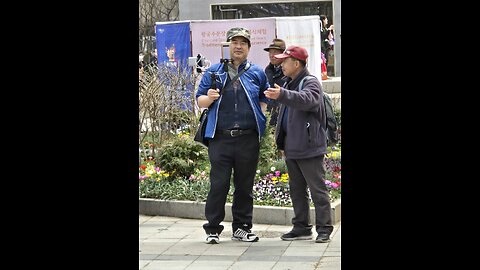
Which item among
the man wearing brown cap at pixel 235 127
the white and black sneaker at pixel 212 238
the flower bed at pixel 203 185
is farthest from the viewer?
the flower bed at pixel 203 185

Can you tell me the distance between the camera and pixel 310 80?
7922 mm

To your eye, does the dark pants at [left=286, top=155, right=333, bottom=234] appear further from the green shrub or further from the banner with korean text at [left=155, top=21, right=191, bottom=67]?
the banner with korean text at [left=155, top=21, right=191, bottom=67]

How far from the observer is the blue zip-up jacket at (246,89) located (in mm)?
7941

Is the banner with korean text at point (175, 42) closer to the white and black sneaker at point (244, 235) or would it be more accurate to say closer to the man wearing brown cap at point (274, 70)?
the man wearing brown cap at point (274, 70)

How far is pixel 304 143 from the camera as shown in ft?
25.9

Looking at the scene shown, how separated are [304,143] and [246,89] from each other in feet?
2.30

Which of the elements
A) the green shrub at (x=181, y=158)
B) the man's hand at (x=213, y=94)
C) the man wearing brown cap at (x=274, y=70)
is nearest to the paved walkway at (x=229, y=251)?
the green shrub at (x=181, y=158)

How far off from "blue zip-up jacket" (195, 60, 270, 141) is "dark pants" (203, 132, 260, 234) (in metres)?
0.11

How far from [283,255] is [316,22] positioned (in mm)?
10503
